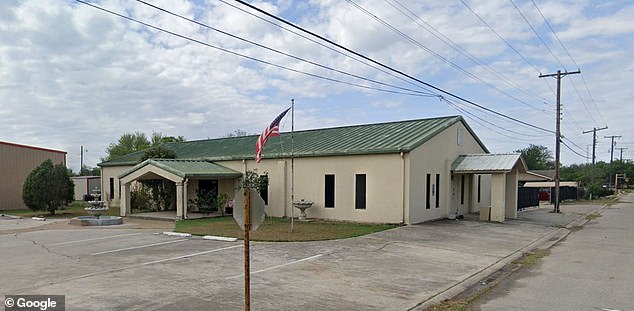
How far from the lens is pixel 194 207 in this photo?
84.6ft

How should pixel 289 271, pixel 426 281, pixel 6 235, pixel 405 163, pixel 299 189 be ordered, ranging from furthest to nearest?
pixel 299 189
pixel 405 163
pixel 6 235
pixel 289 271
pixel 426 281

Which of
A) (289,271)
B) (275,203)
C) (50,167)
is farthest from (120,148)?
(289,271)

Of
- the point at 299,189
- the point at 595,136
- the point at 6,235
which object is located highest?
the point at 595,136

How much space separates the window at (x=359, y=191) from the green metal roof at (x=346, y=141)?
3.77 ft

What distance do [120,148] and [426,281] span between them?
63.0 m

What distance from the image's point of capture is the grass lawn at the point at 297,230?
14.6 meters

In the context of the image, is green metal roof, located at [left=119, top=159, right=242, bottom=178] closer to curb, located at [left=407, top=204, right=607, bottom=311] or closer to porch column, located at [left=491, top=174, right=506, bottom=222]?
porch column, located at [left=491, top=174, right=506, bottom=222]

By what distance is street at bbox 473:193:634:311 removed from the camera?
7293 mm

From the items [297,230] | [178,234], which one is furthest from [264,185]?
[178,234]

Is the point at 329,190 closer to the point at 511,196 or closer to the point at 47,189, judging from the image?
the point at 511,196

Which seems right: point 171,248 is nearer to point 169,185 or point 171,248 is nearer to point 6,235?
point 6,235

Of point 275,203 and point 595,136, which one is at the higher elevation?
point 595,136

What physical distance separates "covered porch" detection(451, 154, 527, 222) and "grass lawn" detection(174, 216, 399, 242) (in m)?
6.04

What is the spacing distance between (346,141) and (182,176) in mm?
8066
